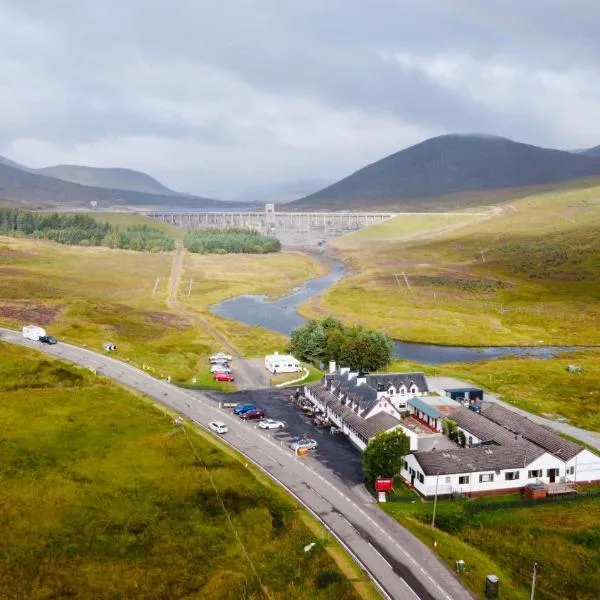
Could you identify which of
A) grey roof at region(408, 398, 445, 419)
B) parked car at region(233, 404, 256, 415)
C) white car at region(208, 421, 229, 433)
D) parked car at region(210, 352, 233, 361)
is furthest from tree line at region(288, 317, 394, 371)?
white car at region(208, 421, 229, 433)

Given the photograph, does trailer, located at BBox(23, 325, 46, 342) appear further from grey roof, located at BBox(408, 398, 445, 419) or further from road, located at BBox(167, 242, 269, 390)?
grey roof, located at BBox(408, 398, 445, 419)

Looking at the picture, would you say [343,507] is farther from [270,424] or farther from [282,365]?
[282,365]

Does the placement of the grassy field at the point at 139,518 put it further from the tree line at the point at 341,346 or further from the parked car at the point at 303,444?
the tree line at the point at 341,346

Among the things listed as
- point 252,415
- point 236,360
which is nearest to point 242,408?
point 252,415

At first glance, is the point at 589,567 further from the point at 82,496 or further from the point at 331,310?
the point at 331,310

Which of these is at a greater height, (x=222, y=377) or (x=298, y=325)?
(x=222, y=377)

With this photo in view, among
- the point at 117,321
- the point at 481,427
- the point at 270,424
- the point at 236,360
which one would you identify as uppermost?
the point at 481,427

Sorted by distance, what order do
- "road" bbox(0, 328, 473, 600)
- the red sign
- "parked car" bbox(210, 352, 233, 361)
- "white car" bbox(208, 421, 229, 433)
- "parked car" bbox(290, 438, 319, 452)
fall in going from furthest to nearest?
1. "parked car" bbox(210, 352, 233, 361)
2. "white car" bbox(208, 421, 229, 433)
3. "parked car" bbox(290, 438, 319, 452)
4. the red sign
5. "road" bbox(0, 328, 473, 600)
